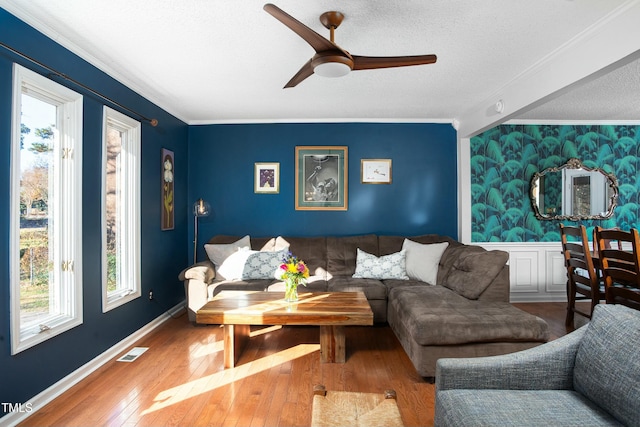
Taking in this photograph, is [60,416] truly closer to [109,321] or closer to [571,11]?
[109,321]

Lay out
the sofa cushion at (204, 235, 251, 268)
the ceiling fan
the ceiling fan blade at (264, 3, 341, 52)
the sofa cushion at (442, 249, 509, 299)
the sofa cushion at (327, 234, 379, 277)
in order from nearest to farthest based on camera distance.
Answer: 1. the ceiling fan blade at (264, 3, 341, 52)
2. the ceiling fan
3. the sofa cushion at (442, 249, 509, 299)
4. the sofa cushion at (204, 235, 251, 268)
5. the sofa cushion at (327, 234, 379, 277)

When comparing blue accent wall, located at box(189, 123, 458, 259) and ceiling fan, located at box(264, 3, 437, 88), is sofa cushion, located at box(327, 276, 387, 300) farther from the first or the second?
ceiling fan, located at box(264, 3, 437, 88)

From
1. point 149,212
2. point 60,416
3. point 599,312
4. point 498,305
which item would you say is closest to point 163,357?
point 60,416

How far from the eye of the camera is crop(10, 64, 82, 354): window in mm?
2209

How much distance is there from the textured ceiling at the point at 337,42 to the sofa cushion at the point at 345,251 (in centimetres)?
163

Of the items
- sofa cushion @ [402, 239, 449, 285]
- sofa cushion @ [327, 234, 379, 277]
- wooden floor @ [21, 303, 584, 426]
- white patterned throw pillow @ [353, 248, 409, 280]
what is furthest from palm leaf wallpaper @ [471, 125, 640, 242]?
wooden floor @ [21, 303, 584, 426]

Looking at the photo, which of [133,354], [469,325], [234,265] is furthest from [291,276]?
[133,354]

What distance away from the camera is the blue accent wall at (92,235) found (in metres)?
2.13

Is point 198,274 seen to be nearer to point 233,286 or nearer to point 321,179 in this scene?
point 233,286

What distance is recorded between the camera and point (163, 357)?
125 inches

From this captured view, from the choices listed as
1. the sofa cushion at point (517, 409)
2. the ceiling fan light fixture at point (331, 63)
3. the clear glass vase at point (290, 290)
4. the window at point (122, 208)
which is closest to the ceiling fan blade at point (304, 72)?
the ceiling fan light fixture at point (331, 63)

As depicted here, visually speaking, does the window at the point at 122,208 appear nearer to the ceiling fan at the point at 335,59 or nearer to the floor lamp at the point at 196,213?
the floor lamp at the point at 196,213

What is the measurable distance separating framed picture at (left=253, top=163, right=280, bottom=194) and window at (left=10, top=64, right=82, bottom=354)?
2.41 meters

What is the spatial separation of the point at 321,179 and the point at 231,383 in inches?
115
